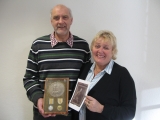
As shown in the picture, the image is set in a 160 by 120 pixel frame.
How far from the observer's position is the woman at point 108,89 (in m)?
1.25

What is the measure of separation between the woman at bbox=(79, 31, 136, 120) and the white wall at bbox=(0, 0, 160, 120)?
1.73 feet

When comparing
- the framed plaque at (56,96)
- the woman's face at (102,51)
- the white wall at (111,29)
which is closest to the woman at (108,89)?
the woman's face at (102,51)

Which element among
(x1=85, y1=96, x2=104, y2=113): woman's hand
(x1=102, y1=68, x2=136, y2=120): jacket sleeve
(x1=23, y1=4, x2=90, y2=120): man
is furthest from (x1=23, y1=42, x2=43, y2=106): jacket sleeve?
(x1=102, y1=68, x2=136, y2=120): jacket sleeve

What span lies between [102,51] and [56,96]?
56cm

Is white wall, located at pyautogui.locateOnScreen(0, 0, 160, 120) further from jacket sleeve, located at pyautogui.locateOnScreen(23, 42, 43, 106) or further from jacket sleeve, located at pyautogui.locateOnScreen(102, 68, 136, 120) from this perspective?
jacket sleeve, located at pyautogui.locateOnScreen(102, 68, 136, 120)

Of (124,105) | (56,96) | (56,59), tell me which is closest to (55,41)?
(56,59)

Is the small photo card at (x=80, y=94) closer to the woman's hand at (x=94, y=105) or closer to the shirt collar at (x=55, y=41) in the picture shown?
the woman's hand at (x=94, y=105)

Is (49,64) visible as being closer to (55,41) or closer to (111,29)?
(55,41)

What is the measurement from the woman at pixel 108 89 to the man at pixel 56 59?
244 millimetres

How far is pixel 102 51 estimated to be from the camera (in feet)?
4.39

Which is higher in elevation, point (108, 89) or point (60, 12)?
point (60, 12)

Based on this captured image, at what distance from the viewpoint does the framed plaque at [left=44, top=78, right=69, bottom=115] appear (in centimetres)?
135

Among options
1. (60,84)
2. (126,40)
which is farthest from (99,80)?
(126,40)
